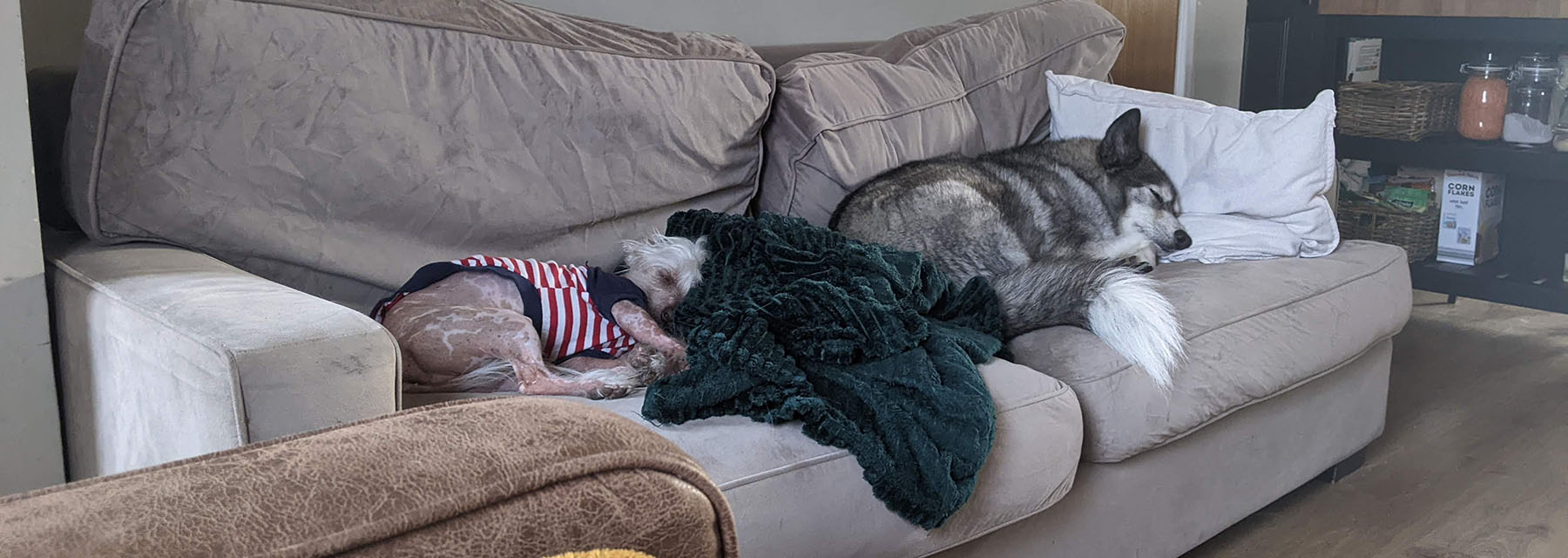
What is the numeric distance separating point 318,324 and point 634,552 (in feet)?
2.43

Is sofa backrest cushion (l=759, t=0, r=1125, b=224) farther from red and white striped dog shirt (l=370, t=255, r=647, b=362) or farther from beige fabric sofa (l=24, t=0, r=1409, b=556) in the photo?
red and white striped dog shirt (l=370, t=255, r=647, b=362)

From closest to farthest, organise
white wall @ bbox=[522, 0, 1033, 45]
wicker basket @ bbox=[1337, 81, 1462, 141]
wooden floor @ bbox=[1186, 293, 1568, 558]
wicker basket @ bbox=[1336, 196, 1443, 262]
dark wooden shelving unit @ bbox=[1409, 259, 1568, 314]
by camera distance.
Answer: wooden floor @ bbox=[1186, 293, 1568, 558] → white wall @ bbox=[522, 0, 1033, 45] → dark wooden shelving unit @ bbox=[1409, 259, 1568, 314] → wicker basket @ bbox=[1337, 81, 1462, 141] → wicker basket @ bbox=[1336, 196, 1443, 262]

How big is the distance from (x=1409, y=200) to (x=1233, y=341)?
7.39 feet

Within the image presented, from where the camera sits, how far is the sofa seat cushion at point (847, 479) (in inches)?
55.1

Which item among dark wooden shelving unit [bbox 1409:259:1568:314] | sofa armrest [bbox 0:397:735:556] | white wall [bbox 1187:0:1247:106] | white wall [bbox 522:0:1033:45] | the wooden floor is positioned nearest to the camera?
sofa armrest [bbox 0:397:735:556]

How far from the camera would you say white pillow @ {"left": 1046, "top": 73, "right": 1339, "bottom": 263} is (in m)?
2.42

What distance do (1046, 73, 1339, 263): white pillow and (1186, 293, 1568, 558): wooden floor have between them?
0.54m

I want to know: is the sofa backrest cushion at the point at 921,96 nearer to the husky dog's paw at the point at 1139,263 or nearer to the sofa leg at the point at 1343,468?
the husky dog's paw at the point at 1139,263

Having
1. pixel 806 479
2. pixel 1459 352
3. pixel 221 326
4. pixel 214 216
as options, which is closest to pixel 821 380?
pixel 806 479

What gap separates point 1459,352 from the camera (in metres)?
3.49

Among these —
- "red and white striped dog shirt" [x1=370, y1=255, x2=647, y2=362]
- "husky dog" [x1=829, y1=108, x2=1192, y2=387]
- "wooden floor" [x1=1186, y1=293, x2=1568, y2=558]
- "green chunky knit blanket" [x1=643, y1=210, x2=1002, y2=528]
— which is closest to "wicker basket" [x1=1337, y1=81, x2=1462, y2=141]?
"wooden floor" [x1=1186, y1=293, x2=1568, y2=558]

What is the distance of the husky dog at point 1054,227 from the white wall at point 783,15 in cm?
79

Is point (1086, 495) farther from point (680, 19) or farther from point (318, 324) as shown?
point (680, 19)

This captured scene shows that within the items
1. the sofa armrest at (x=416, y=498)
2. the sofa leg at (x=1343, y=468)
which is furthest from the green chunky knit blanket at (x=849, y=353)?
the sofa leg at (x=1343, y=468)
